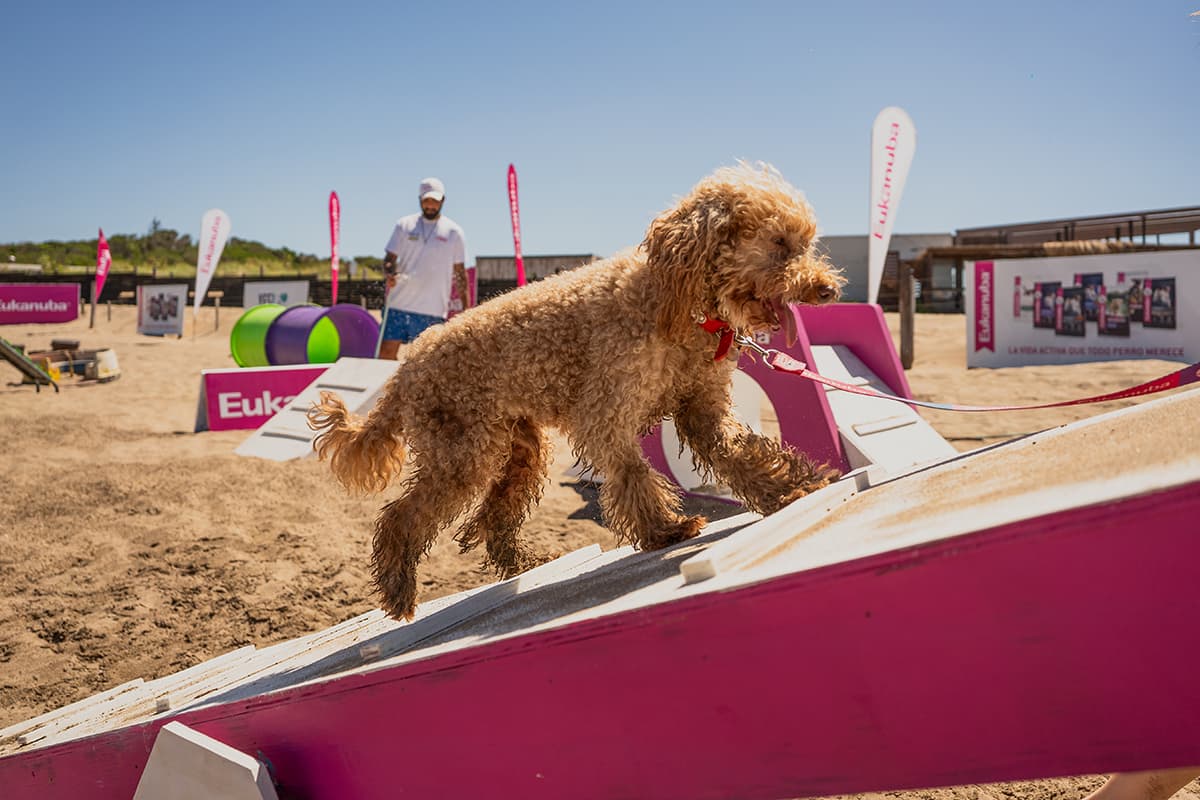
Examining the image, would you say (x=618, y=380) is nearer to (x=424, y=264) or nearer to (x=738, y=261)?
(x=738, y=261)

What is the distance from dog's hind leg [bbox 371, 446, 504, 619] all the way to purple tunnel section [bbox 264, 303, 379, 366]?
9.36 metres

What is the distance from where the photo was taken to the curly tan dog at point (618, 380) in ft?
8.92

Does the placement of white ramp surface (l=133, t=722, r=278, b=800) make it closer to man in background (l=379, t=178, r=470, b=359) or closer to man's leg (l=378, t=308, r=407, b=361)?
man in background (l=379, t=178, r=470, b=359)

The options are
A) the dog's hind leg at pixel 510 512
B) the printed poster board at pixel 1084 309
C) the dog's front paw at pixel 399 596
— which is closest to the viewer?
the dog's front paw at pixel 399 596

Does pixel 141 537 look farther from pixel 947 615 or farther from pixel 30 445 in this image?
pixel 947 615

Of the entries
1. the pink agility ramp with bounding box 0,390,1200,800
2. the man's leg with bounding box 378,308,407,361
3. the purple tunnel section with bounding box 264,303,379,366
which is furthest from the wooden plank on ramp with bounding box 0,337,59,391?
the pink agility ramp with bounding box 0,390,1200,800

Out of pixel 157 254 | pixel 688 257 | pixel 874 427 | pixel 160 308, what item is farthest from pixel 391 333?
pixel 157 254

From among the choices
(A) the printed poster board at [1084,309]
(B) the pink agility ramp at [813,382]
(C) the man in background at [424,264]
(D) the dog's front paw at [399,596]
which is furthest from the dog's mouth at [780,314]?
(A) the printed poster board at [1084,309]

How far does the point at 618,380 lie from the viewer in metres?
2.73

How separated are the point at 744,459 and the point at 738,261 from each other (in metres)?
0.69

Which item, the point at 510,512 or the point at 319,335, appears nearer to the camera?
the point at 510,512

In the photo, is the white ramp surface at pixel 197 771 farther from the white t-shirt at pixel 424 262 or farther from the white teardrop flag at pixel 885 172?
the white teardrop flag at pixel 885 172

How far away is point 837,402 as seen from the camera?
5.34 m

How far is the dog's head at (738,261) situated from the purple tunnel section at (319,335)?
9.84 metres
